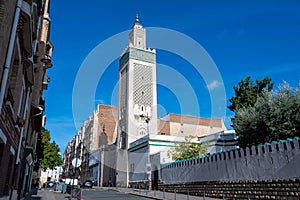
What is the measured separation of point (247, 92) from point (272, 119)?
7.10 metres

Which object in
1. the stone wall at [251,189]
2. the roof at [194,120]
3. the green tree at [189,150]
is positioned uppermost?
the roof at [194,120]

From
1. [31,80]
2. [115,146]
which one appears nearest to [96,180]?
[115,146]

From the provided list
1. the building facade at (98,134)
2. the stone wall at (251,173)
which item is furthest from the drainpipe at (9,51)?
the building facade at (98,134)

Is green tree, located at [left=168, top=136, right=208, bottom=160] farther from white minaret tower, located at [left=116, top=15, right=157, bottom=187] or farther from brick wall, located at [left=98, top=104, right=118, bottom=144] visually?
brick wall, located at [left=98, top=104, right=118, bottom=144]

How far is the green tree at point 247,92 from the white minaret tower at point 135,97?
65.1 ft

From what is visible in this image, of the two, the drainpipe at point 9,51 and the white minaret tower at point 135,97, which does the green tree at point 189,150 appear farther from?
the drainpipe at point 9,51

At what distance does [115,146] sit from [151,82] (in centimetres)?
1485

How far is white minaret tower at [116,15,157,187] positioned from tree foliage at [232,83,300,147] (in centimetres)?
2346

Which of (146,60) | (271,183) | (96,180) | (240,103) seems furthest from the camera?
(96,180)

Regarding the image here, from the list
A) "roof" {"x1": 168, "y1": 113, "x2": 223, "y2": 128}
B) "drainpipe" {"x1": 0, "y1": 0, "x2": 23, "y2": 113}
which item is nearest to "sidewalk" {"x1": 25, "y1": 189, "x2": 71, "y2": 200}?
"drainpipe" {"x1": 0, "y1": 0, "x2": 23, "y2": 113}

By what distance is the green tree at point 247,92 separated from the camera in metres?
26.4

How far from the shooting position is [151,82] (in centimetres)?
4934

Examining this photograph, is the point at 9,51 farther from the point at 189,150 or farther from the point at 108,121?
the point at 108,121

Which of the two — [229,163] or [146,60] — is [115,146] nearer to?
[146,60]
